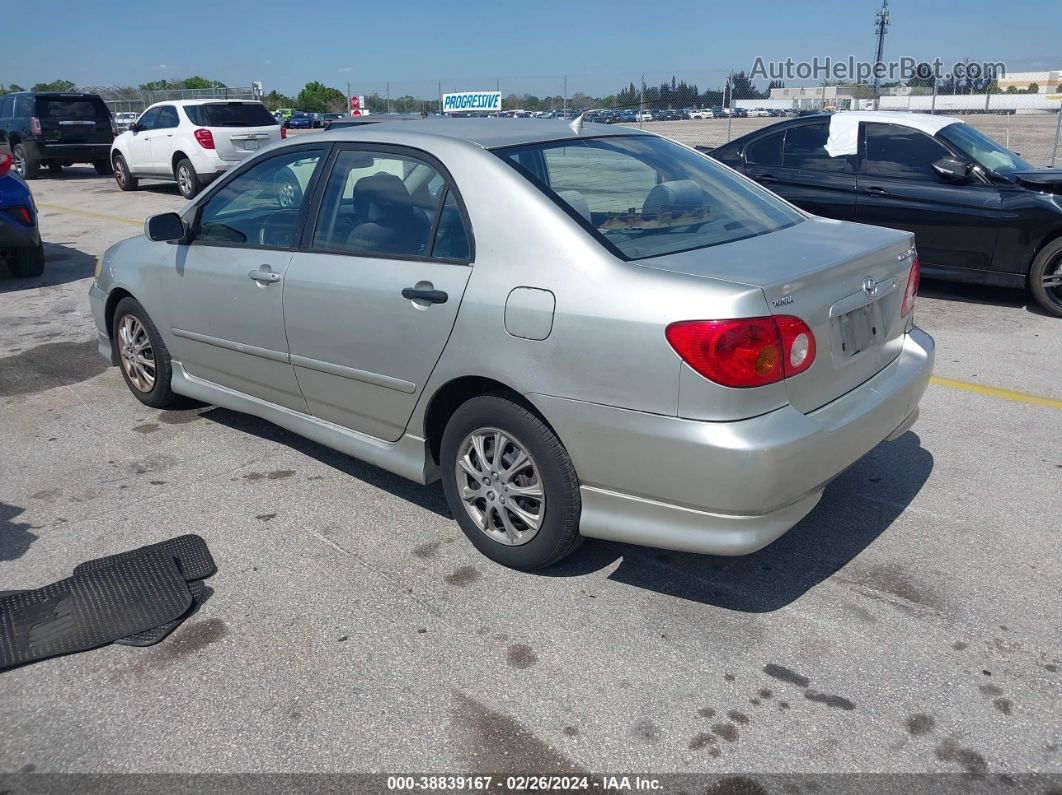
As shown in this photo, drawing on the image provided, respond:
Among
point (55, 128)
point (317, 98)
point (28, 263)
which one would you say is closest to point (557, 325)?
point (28, 263)

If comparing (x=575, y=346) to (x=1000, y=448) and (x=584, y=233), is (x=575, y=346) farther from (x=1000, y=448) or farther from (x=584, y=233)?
(x=1000, y=448)

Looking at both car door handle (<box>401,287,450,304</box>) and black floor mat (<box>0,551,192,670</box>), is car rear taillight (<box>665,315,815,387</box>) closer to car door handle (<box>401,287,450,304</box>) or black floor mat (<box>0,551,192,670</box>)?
car door handle (<box>401,287,450,304</box>)

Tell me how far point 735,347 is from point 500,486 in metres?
1.13

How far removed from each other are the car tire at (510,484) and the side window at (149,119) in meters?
15.9

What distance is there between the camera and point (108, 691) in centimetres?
298

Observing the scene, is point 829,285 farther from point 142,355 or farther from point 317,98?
point 317,98

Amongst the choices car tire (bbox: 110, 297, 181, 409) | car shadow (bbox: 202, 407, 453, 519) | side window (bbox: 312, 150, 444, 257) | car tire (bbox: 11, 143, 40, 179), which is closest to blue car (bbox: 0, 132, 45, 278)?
car tire (bbox: 110, 297, 181, 409)

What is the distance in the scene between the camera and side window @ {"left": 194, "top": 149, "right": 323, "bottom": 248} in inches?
170

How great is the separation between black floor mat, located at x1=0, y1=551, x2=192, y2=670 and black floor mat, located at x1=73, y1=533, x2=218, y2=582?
0.09 ft

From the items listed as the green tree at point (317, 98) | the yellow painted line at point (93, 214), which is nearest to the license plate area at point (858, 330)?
the yellow painted line at point (93, 214)

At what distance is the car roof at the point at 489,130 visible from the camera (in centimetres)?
385

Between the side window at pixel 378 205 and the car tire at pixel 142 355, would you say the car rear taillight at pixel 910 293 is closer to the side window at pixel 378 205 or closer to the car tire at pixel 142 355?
the side window at pixel 378 205

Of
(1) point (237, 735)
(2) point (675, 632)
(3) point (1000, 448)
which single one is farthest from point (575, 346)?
(3) point (1000, 448)

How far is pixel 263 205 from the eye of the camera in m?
4.58
